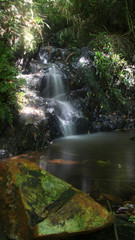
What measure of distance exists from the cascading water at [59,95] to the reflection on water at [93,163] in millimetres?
1285

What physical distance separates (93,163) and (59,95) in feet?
15.2

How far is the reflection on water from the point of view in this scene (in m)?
2.67

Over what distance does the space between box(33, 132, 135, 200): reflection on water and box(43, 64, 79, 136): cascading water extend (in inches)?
50.6

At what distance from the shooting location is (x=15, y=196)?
157cm

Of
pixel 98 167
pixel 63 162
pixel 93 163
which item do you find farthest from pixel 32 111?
pixel 98 167

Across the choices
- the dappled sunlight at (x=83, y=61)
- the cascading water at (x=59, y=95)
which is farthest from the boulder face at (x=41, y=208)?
the dappled sunlight at (x=83, y=61)

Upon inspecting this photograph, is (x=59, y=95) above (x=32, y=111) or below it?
above

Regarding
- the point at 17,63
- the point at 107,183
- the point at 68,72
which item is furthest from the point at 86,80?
the point at 107,183

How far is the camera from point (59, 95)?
25.2ft

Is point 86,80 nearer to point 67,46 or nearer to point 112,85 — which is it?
point 112,85

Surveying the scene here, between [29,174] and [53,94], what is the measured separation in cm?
617

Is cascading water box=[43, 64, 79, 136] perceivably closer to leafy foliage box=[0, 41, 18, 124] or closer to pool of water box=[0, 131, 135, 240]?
pool of water box=[0, 131, 135, 240]

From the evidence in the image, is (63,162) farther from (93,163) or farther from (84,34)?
(84,34)

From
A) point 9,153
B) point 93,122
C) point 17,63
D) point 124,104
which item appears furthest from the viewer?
point 17,63
